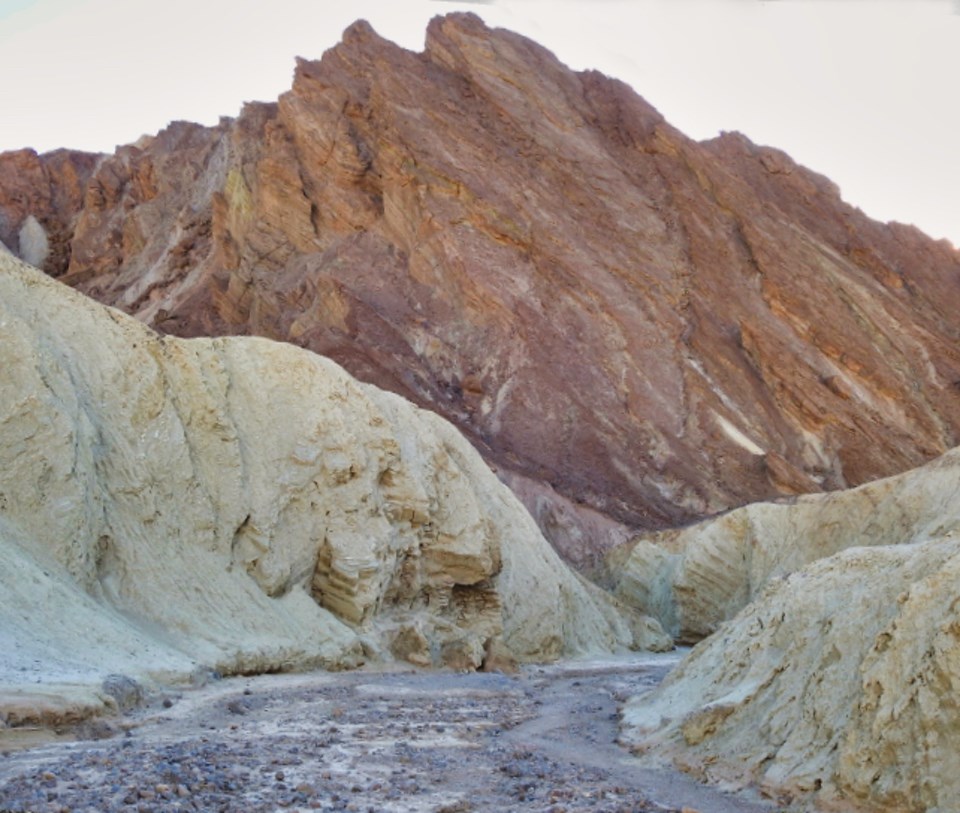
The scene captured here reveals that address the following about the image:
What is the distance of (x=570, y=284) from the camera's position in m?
62.1

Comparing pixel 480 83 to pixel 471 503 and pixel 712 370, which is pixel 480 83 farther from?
pixel 471 503

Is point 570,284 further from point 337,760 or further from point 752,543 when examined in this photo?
point 337,760

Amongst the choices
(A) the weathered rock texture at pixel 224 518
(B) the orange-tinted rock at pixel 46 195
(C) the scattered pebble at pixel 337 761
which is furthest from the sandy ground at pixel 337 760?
(B) the orange-tinted rock at pixel 46 195

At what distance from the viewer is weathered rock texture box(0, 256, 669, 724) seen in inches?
747

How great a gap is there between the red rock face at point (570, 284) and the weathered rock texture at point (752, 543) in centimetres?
380

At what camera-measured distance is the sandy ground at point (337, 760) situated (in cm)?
949

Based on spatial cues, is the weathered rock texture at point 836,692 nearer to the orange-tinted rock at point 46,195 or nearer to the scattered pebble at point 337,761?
the scattered pebble at point 337,761

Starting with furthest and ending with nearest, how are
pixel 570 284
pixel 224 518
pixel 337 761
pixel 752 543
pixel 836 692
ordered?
pixel 570 284, pixel 752 543, pixel 224 518, pixel 337 761, pixel 836 692

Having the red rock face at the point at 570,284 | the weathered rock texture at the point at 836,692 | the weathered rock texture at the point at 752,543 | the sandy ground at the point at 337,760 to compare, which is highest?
the red rock face at the point at 570,284

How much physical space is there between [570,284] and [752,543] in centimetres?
2166

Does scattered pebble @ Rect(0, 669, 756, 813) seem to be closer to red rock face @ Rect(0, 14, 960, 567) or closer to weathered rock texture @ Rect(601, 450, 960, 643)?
weathered rock texture @ Rect(601, 450, 960, 643)

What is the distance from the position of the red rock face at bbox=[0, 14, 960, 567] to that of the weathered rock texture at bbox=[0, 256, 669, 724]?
2226 cm

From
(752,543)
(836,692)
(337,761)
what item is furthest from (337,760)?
(752,543)

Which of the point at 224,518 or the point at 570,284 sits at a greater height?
the point at 570,284
